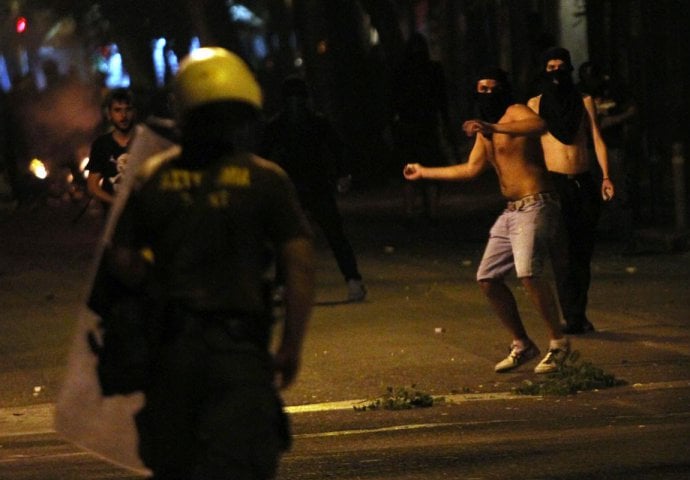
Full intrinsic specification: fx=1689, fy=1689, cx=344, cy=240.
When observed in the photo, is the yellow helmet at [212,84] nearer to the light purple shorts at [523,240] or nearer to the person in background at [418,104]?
the light purple shorts at [523,240]

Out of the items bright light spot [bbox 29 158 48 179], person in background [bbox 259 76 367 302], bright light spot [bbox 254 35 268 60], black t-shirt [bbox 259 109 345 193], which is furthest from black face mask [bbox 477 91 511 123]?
bright light spot [bbox 254 35 268 60]

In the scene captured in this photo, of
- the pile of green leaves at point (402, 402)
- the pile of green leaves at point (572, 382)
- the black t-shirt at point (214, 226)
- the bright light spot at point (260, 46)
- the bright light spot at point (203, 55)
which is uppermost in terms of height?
the bright light spot at point (203, 55)

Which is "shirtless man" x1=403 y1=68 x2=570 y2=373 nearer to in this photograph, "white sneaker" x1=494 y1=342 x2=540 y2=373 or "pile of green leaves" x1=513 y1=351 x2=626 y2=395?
"white sneaker" x1=494 y1=342 x2=540 y2=373

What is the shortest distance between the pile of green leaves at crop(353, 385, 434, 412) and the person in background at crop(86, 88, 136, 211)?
8.14 ft

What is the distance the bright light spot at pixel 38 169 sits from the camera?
30.0 metres

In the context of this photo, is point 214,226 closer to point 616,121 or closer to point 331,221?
point 331,221

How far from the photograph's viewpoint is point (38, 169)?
30.2 m

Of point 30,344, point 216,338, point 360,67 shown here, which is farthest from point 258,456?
point 360,67

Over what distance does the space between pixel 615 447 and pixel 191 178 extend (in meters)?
3.87

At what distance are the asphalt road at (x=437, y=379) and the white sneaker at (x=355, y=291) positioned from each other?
0.45 feet

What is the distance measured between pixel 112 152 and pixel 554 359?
324 centimetres

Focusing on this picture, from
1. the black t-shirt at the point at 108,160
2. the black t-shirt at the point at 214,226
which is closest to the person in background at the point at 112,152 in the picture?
the black t-shirt at the point at 108,160

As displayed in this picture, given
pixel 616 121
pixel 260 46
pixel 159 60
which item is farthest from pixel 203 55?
pixel 260 46

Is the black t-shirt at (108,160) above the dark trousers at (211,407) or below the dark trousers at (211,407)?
below
